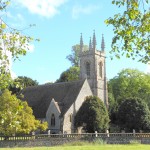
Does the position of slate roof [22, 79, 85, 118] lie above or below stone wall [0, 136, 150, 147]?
above

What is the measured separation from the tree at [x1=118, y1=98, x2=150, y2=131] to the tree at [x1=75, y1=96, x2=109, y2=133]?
4387 mm

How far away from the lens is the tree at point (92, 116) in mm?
51081

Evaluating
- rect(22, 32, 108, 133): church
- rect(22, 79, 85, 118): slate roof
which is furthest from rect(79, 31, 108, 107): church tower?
rect(22, 79, 85, 118): slate roof

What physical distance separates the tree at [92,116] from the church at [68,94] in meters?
1.44

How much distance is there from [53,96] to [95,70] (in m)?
11.3

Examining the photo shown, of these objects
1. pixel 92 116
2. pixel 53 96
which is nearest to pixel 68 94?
pixel 53 96

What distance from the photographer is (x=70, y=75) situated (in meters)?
80.0

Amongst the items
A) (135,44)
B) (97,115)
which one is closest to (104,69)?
(97,115)

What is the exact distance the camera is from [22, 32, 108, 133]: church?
5366 cm

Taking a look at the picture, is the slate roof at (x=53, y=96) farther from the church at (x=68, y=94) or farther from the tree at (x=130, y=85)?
the tree at (x=130, y=85)

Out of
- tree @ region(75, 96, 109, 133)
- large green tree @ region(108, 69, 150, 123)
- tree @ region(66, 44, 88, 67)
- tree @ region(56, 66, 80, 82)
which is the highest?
tree @ region(66, 44, 88, 67)

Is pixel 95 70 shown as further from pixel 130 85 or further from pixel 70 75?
pixel 70 75

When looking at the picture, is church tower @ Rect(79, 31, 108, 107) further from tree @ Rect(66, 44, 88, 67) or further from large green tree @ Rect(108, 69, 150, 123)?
tree @ Rect(66, 44, 88, 67)

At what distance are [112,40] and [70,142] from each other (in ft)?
76.1
